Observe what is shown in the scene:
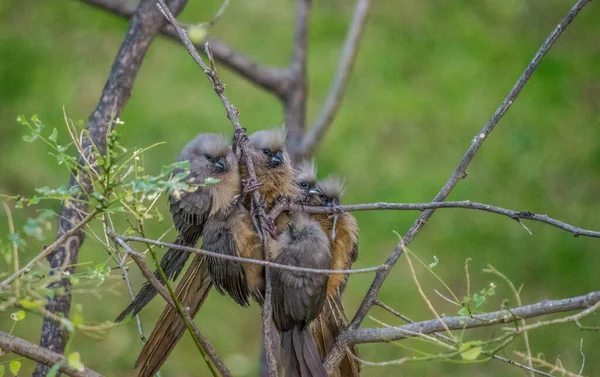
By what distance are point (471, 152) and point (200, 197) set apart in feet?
3.18

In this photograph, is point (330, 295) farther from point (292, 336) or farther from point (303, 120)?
point (303, 120)

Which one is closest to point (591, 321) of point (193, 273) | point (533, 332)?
point (533, 332)

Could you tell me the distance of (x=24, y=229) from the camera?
1.61 m

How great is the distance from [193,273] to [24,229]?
3.98 feet

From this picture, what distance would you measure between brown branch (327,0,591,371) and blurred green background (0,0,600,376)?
2.39 meters

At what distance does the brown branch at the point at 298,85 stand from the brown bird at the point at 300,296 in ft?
6.36

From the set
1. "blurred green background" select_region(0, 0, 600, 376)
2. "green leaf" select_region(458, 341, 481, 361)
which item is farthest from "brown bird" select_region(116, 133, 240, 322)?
"blurred green background" select_region(0, 0, 600, 376)

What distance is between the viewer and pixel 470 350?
1753 millimetres

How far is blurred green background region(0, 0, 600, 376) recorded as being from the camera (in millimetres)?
5133

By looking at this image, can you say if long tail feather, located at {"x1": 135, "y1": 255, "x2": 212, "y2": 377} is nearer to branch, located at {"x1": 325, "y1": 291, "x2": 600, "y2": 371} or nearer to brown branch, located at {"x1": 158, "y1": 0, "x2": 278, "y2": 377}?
brown branch, located at {"x1": 158, "y1": 0, "x2": 278, "y2": 377}

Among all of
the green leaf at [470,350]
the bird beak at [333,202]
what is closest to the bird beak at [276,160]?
the bird beak at [333,202]

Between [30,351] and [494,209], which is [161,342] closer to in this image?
[30,351]

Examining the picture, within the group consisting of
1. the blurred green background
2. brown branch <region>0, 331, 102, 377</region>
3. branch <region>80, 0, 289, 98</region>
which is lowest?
brown branch <region>0, 331, 102, 377</region>

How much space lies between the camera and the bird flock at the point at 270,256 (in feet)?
8.48
